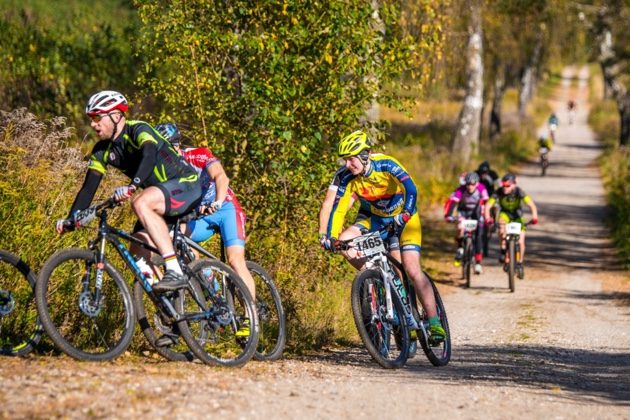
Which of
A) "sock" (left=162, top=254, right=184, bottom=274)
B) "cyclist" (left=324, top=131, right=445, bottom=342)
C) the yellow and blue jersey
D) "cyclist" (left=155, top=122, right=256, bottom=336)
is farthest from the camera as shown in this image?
the yellow and blue jersey

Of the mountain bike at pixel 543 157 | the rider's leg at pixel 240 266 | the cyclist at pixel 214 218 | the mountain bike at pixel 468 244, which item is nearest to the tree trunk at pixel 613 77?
the mountain bike at pixel 543 157

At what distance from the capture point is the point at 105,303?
813cm

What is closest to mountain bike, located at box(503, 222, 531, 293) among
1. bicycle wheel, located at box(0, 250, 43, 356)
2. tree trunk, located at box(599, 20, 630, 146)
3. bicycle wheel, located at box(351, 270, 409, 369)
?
bicycle wheel, located at box(351, 270, 409, 369)

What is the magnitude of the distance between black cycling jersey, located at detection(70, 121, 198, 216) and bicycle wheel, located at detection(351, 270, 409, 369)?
1811 millimetres

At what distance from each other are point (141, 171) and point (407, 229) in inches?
109

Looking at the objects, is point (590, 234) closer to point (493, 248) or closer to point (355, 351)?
point (493, 248)

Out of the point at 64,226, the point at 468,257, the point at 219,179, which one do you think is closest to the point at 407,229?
the point at 219,179

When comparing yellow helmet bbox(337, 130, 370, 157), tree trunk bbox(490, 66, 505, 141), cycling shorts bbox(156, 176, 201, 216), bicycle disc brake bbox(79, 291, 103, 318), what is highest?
tree trunk bbox(490, 66, 505, 141)

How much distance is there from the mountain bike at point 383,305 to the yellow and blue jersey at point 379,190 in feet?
0.77

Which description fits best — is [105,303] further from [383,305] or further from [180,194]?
[383,305]

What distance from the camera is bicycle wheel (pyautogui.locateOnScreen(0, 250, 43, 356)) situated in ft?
25.2

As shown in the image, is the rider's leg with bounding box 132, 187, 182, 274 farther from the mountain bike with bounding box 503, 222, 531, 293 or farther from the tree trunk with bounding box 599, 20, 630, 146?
the tree trunk with bounding box 599, 20, 630, 146

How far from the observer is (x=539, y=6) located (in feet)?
120

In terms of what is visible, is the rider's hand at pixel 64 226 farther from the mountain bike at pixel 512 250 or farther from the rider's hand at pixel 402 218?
the mountain bike at pixel 512 250
